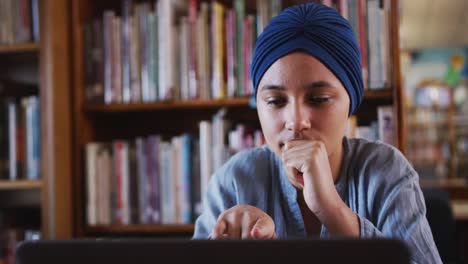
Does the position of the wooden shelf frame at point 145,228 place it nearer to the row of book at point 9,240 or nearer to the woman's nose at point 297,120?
the row of book at point 9,240

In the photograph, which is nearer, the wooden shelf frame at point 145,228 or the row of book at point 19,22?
the wooden shelf frame at point 145,228

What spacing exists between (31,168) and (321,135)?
53.0 inches

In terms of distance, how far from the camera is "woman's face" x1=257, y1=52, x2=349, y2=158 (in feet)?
3.15

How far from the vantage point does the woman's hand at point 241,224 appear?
729 mm

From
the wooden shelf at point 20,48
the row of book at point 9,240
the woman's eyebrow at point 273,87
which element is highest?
the wooden shelf at point 20,48

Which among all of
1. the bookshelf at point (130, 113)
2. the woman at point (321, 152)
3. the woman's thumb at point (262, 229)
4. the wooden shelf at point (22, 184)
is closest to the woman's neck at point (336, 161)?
the woman at point (321, 152)

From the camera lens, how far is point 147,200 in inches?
76.0

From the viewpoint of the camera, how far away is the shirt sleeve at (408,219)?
0.91 meters

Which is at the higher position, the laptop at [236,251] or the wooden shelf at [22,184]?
the laptop at [236,251]

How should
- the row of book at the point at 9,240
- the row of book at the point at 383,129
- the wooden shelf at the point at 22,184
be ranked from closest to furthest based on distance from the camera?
the row of book at the point at 383,129 < the wooden shelf at the point at 22,184 < the row of book at the point at 9,240

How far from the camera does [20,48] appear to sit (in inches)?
77.9

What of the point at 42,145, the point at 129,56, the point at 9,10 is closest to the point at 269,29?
the point at 129,56

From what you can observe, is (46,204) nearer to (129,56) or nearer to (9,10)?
(129,56)

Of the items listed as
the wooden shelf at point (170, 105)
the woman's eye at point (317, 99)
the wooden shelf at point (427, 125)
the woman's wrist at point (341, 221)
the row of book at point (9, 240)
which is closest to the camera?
→ the woman's wrist at point (341, 221)
